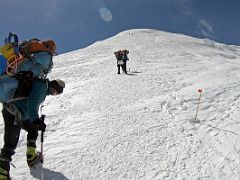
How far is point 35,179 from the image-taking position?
5559mm

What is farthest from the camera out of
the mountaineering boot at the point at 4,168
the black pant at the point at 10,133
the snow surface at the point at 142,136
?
the snow surface at the point at 142,136

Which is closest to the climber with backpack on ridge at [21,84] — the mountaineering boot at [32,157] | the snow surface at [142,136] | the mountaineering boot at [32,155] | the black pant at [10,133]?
the black pant at [10,133]

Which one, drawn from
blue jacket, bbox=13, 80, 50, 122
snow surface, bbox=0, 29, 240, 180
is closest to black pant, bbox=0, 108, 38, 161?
blue jacket, bbox=13, 80, 50, 122

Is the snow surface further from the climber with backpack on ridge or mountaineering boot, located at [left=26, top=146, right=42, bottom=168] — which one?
the climber with backpack on ridge

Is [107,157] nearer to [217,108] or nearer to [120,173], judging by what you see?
[120,173]

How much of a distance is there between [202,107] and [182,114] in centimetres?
103

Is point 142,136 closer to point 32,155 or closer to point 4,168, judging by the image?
point 32,155

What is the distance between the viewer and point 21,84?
516cm

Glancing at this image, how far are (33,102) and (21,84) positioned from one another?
1.12ft

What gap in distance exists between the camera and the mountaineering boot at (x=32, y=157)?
18.8ft

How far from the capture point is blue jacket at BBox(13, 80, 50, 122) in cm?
501

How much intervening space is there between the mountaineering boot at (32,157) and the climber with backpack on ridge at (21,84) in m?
0.38

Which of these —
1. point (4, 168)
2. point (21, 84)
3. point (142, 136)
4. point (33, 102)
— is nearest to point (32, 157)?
point (4, 168)

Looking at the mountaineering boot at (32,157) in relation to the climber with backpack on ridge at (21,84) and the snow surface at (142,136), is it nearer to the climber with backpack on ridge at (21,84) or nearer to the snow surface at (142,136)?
the snow surface at (142,136)
